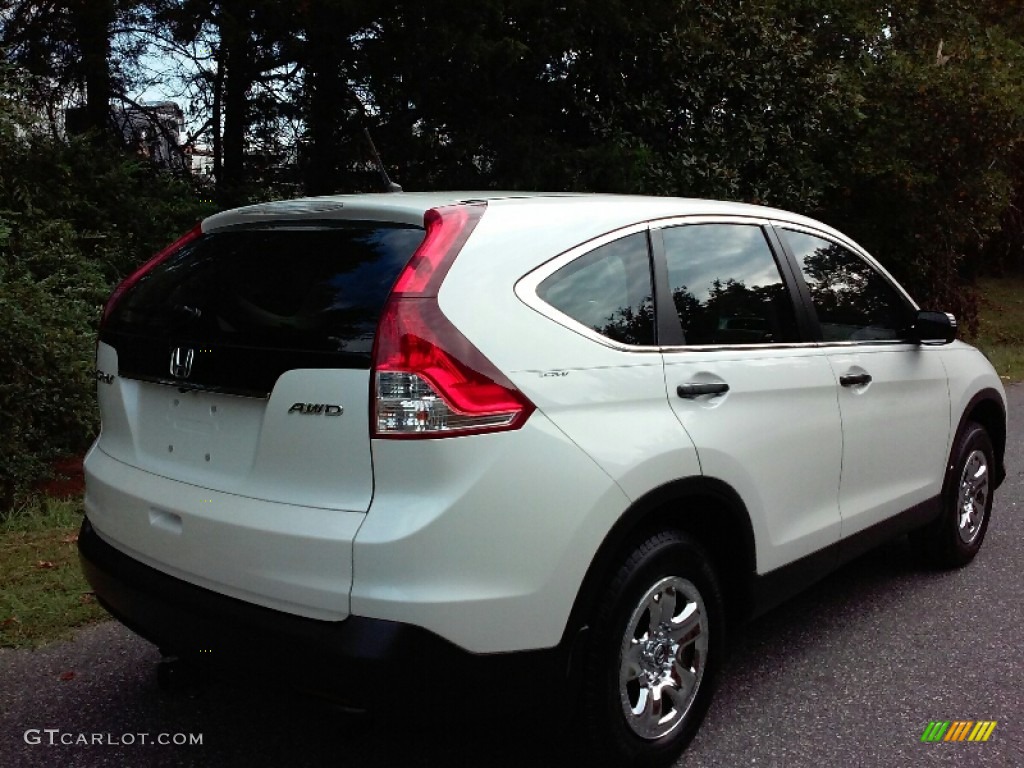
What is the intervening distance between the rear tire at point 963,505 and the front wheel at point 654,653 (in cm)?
203

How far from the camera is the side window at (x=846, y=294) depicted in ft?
12.7

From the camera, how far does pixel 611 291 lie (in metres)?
2.97

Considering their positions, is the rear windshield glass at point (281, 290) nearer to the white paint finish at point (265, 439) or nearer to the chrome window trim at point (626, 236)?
the white paint finish at point (265, 439)

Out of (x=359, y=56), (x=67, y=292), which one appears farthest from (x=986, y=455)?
(x=359, y=56)

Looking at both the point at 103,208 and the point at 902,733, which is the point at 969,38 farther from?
the point at 902,733

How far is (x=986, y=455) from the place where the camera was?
16.6 ft

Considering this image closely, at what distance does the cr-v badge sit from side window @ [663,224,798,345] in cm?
150

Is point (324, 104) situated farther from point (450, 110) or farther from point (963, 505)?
point (963, 505)

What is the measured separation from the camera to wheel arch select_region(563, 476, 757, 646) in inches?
104

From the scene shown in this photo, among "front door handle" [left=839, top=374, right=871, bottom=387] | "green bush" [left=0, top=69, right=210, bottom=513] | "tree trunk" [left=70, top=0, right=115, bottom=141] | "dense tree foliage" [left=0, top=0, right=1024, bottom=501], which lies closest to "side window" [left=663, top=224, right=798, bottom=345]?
"front door handle" [left=839, top=374, right=871, bottom=387]

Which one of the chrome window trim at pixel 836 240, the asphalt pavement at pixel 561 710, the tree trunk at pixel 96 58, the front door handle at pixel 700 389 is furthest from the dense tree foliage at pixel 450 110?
the front door handle at pixel 700 389

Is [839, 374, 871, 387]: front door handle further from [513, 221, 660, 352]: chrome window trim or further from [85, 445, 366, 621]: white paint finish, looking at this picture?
[85, 445, 366, 621]: white paint finish

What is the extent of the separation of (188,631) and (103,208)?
7.71 metres

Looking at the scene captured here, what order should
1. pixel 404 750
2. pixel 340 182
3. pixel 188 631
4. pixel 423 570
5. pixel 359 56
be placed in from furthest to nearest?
1. pixel 340 182
2. pixel 359 56
3. pixel 404 750
4. pixel 188 631
5. pixel 423 570
